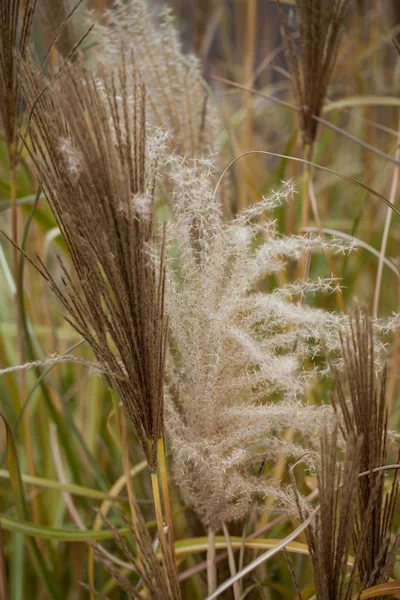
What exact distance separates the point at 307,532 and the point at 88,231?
294 mm

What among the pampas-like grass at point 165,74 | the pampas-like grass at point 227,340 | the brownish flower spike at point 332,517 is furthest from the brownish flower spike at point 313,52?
the brownish flower spike at point 332,517

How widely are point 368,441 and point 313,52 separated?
51 cm

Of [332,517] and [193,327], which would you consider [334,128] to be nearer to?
[193,327]

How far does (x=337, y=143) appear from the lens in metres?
2.02

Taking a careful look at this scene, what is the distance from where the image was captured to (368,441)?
429mm

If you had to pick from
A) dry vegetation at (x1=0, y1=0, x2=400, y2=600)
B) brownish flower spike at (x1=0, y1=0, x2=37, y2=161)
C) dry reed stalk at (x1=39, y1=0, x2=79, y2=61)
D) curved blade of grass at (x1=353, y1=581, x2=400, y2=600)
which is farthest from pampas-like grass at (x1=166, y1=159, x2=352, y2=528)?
dry reed stalk at (x1=39, y1=0, x2=79, y2=61)

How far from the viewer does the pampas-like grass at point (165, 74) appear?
2.38 ft

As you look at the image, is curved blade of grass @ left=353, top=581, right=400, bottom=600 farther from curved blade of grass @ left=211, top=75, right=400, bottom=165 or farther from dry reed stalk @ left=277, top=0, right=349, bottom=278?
dry reed stalk @ left=277, top=0, right=349, bottom=278

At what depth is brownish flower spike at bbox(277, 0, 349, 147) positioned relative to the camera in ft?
2.24

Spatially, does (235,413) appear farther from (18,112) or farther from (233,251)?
(18,112)

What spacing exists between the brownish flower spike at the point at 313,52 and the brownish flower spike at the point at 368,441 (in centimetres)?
40

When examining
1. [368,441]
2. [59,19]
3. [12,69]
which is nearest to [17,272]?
Result: [12,69]

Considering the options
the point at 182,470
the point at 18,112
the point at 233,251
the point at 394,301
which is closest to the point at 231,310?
the point at 233,251

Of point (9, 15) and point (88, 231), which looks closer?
point (88, 231)
